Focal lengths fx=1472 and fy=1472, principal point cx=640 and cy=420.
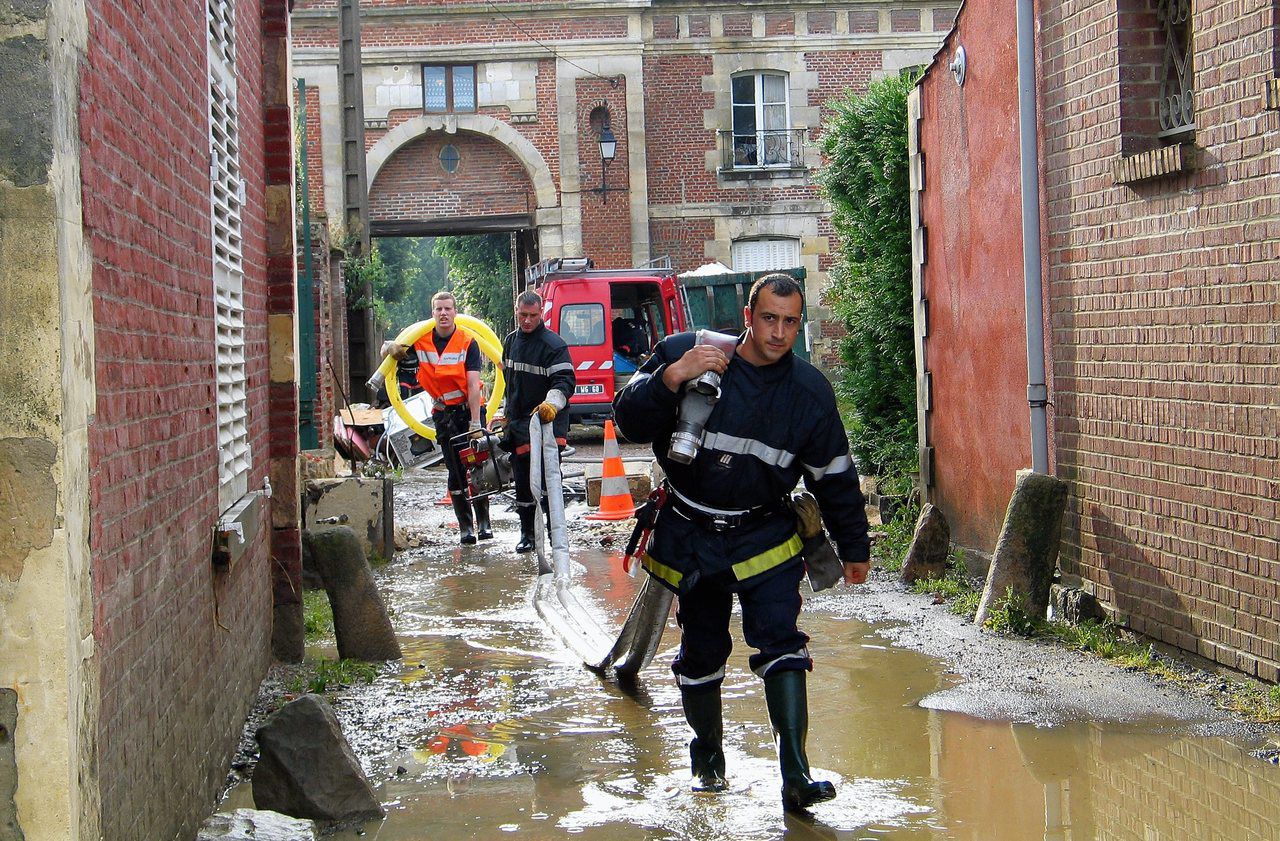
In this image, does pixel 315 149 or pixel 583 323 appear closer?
pixel 583 323

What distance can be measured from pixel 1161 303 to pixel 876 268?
18.5ft

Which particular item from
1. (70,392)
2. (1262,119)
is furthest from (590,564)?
(70,392)

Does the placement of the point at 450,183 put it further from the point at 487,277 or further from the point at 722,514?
the point at 722,514

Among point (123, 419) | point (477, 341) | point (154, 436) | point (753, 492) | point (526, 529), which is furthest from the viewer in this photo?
point (477, 341)

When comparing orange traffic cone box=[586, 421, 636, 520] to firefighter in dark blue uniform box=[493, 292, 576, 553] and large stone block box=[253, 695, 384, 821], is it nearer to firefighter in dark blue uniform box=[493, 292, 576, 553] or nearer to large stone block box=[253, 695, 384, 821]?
firefighter in dark blue uniform box=[493, 292, 576, 553]

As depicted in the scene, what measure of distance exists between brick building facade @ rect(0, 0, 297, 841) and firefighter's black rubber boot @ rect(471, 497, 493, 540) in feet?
19.3

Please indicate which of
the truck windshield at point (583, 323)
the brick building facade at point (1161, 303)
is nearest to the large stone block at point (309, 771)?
the brick building facade at point (1161, 303)

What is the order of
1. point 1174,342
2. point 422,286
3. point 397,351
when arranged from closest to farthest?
point 1174,342, point 397,351, point 422,286

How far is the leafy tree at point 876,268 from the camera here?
41.3ft

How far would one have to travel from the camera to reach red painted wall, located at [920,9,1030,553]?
9266 mm

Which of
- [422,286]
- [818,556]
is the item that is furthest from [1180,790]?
[422,286]

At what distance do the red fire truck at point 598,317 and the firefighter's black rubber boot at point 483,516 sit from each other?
10.5 meters

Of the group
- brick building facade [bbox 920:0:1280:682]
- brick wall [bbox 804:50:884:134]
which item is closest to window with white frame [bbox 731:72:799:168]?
brick wall [bbox 804:50:884:134]

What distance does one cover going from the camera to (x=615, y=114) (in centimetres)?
3131
